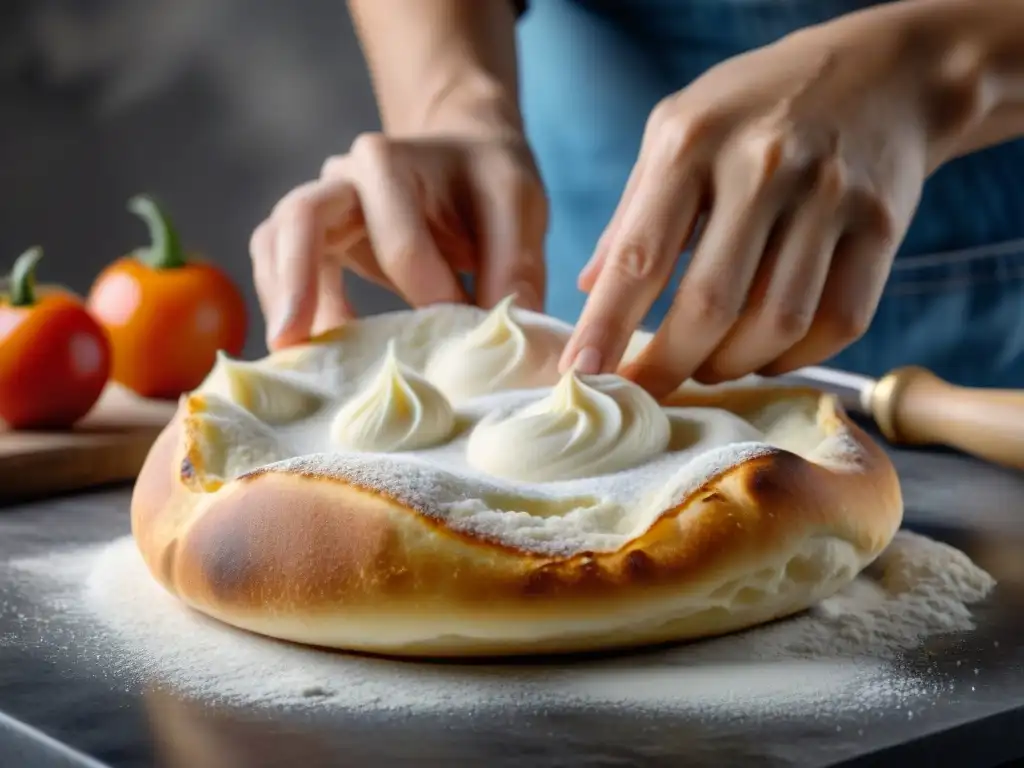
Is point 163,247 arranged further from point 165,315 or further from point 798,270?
point 798,270

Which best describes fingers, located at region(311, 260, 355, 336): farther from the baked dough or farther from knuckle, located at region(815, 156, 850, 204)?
knuckle, located at region(815, 156, 850, 204)

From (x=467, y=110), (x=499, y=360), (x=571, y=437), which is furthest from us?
(x=467, y=110)

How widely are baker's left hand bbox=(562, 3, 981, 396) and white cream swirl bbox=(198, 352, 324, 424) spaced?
10.0 inches

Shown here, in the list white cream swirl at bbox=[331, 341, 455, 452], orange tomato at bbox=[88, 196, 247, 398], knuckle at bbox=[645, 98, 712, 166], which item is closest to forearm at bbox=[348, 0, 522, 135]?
orange tomato at bbox=[88, 196, 247, 398]

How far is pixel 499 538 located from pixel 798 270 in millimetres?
419

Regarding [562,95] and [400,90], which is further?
[562,95]

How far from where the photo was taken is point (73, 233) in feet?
11.2

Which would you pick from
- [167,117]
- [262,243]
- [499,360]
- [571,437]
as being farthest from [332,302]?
[167,117]

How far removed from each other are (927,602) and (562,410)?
1.10ft

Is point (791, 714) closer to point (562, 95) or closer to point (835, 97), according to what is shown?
point (835, 97)

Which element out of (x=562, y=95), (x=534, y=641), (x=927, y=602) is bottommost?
(x=927, y=602)

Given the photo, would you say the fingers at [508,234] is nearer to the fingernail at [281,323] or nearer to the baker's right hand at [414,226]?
the baker's right hand at [414,226]

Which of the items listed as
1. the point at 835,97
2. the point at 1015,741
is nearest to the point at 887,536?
the point at 1015,741

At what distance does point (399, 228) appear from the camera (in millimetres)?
1595
